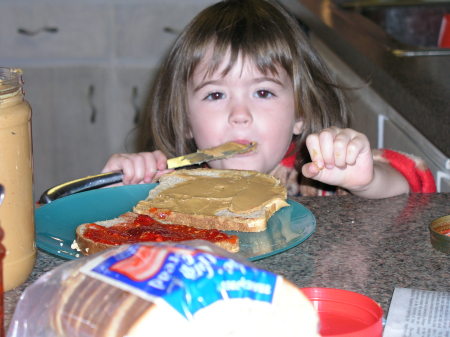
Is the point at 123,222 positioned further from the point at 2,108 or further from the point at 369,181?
the point at 369,181

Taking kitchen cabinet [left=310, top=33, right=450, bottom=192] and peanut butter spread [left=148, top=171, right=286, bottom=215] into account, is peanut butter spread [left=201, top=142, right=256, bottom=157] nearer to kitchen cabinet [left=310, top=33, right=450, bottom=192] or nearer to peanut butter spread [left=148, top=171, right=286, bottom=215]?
peanut butter spread [left=148, top=171, right=286, bottom=215]

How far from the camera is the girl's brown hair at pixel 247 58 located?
1.66 meters

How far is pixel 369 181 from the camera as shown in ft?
4.59

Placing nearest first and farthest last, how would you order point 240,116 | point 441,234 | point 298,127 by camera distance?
1. point 441,234
2. point 240,116
3. point 298,127

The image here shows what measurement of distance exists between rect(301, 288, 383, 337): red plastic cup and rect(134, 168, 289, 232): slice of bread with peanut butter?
0.32 m

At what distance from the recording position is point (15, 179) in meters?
0.81

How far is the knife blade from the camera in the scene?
4.63ft

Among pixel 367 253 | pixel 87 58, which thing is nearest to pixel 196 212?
pixel 367 253

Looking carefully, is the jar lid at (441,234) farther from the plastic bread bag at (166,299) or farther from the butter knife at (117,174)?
the butter knife at (117,174)

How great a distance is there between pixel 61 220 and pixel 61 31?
2.73m

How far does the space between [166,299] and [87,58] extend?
3.29 meters

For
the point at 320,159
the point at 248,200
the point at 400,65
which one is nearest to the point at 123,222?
the point at 248,200

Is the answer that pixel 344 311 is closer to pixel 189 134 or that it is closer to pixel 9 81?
pixel 9 81

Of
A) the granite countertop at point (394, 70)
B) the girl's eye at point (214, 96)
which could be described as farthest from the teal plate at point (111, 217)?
the granite countertop at point (394, 70)
